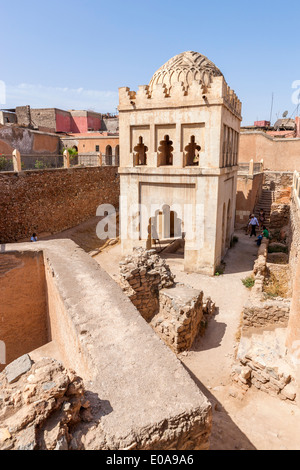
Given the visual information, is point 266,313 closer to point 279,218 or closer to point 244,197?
point 244,197

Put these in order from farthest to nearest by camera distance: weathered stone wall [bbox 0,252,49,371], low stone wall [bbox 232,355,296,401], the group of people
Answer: the group of people, weathered stone wall [bbox 0,252,49,371], low stone wall [bbox 232,355,296,401]

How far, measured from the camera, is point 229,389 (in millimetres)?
6086

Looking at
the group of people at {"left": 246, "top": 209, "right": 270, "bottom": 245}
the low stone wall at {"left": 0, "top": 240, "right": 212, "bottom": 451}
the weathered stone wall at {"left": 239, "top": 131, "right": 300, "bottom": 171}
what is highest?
the weathered stone wall at {"left": 239, "top": 131, "right": 300, "bottom": 171}

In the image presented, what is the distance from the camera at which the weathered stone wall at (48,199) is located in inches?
579

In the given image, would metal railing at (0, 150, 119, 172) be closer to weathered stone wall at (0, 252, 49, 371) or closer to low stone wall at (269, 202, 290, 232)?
weathered stone wall at (0, 252, 49, 371)

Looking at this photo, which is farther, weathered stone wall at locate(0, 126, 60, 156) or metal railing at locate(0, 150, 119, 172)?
weathered stone wall at locate(0, 126, 60, 156)

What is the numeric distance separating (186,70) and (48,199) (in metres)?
9.57

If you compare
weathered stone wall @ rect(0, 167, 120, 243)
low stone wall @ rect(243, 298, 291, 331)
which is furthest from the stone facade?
weathered stone wall @ rect(0, 167, 120, 243)

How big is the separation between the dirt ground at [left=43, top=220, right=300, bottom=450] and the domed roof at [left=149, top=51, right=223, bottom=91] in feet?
24.8

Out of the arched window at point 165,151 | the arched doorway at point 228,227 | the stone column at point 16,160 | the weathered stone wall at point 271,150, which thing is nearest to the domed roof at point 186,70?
the arched window at point 165,151

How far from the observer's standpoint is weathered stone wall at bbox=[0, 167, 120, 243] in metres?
14.7
